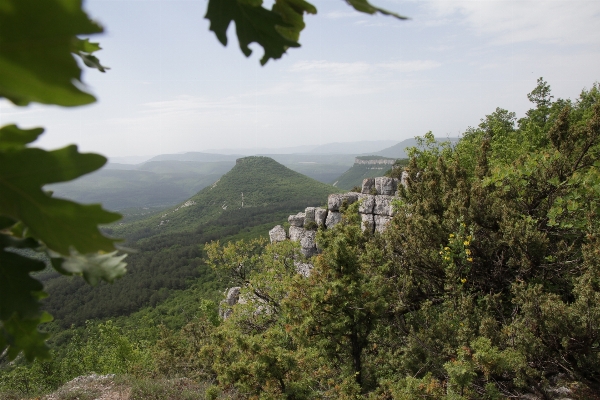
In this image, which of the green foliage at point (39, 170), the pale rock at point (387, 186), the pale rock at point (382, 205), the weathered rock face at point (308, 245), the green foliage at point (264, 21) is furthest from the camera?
the pale rock at point (387, 186)

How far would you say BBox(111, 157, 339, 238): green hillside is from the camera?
99.4 m

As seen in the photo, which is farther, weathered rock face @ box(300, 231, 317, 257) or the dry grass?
weathered rock face @ box(300, 231, 317, 257)

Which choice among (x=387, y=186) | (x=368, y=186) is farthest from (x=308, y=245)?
(x=368, y=186)

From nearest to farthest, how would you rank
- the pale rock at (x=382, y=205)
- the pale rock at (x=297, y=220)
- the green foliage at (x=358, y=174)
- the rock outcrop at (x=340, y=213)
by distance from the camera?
the rock outcrop at (x=340, y=213), the pale rock at (x=382, y=205), the pale rock at (x=297, y=220), the green foliage at (x=358, y=174)

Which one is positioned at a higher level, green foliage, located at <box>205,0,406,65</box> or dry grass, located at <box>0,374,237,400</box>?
green foliage, located at <box>205,0,406,65</box>

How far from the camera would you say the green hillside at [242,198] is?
99.4m

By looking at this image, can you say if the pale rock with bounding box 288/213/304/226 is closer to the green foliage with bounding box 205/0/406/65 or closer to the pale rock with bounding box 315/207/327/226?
the pale rock with bounding box 315/207/327/226

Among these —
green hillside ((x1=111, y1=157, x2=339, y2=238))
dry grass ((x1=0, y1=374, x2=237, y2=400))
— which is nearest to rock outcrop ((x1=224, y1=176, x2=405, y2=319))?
dry grass ((x1=0, y1=374, x2=237, y2=400))

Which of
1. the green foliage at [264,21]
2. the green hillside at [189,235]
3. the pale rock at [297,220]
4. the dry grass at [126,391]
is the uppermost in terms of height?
the green foliage at [264,21]

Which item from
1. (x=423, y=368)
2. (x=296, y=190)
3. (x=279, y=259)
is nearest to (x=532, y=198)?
(x=423, y=368)

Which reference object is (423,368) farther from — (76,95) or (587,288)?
(76,95)

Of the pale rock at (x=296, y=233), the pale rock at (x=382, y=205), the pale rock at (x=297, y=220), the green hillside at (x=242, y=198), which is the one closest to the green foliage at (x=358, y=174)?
the green hillside at (x=242, y=198)

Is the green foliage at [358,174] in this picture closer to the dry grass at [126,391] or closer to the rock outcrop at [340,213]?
the rock outcrop at [340,213]

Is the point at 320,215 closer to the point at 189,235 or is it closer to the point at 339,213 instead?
the point at 339,213
